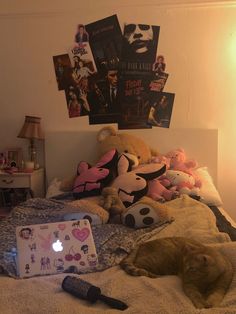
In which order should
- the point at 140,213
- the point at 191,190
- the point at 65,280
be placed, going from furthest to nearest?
the point at 191,190 < the point at 140,213 < the point at 65,280

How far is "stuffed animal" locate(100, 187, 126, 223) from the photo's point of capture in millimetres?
1990

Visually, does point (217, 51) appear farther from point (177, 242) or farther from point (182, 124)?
point (177, 242)

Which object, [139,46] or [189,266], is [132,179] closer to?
[189,266]

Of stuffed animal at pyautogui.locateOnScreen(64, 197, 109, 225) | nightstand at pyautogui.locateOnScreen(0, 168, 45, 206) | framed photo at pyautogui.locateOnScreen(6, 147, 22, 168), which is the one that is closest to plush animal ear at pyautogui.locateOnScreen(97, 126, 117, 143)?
nightstand at pyautogui.locateOnScreen(0, 168, 45, 206)

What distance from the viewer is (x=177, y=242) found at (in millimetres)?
1381

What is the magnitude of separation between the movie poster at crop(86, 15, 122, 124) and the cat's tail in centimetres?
170

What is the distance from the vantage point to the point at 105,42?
9.53 feet

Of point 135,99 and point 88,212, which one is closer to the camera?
point 88,212

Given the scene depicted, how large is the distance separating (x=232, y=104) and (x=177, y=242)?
1826mm

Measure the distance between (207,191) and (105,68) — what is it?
1.31m

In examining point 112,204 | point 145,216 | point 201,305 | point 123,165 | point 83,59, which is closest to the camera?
point 201,305

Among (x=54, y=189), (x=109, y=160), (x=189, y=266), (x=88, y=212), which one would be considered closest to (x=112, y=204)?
(x=88, y=212)

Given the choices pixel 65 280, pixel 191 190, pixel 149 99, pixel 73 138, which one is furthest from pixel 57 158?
pixel 65 280

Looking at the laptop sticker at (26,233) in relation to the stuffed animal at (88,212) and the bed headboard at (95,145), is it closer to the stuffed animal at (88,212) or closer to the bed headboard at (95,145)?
the stuffed animal at (88,212)
